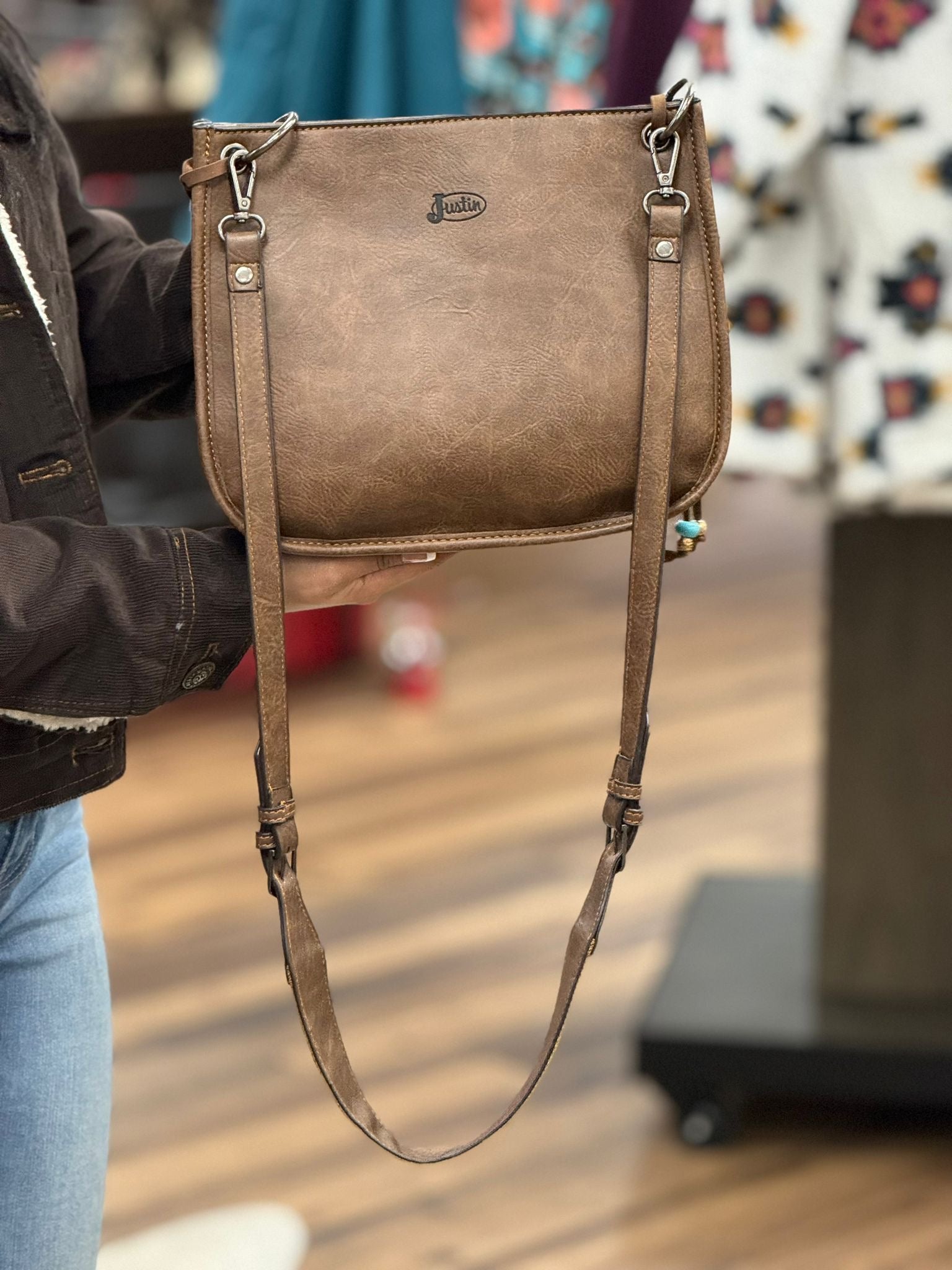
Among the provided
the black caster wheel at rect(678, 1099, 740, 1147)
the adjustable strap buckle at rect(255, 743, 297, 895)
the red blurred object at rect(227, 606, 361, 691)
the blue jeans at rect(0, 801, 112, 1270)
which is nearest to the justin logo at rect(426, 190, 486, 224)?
the adjustable strap buckle at rect(255, 743, 297, 895)

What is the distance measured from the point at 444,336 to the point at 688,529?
6.7 inches

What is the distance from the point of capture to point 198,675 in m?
0.90

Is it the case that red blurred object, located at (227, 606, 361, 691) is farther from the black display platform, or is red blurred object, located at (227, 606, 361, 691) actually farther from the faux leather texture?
the faux leather texture

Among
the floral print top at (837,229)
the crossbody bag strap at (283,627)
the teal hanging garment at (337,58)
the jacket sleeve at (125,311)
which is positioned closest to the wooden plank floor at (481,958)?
the floral print top at (837,229)

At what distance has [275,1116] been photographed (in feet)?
6.61

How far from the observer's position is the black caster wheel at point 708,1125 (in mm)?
1926

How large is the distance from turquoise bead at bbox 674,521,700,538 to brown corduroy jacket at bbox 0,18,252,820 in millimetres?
238

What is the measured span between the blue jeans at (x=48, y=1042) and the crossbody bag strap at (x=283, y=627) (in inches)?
6.1

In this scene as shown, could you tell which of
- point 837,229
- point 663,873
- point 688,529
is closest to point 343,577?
point 688,529

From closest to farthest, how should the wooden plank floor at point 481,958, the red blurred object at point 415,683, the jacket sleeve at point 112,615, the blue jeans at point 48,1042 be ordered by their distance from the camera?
the jacket sleeve at point 112,615 < the blue jeans at point 48,1042 < the wooden plank floor at point 481,958 < the red blurred object at point 415,683

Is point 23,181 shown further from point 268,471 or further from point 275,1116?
point 275,1116

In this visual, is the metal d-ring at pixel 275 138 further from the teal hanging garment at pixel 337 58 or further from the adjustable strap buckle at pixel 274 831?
the teal hanging garment at pixel 337 58

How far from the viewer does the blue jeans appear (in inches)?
37.7

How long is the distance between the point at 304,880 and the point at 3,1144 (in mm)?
1733
